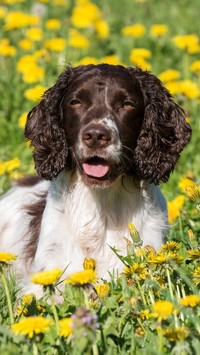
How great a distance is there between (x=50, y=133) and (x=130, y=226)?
4.70ft

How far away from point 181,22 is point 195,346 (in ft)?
29.5

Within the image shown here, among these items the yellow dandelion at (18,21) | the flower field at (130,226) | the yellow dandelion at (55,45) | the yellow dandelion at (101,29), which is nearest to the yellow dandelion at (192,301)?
the flower field at (130,226)

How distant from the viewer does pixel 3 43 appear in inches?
422

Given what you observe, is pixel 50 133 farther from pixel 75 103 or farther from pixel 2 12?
pixel 2 12

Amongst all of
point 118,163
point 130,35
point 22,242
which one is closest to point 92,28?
point 130,35

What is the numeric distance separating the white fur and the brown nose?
56 cm

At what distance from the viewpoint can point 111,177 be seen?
18.7 ft

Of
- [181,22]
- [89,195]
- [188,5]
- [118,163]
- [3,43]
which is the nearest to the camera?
[118,163]

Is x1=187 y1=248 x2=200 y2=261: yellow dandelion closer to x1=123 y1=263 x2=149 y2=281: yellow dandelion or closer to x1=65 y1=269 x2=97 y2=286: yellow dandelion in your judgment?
x1=123 y1=263 x2=149 y2=281: yellow dandelion

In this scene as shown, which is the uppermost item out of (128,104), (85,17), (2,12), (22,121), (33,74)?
(2,12)

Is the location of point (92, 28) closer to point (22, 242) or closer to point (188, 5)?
point (188, 5)

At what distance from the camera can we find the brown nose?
538cm

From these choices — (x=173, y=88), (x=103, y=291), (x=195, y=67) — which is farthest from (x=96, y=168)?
(x=195, y=67)

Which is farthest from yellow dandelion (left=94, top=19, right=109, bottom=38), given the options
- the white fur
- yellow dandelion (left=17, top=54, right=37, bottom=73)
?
the white fur
